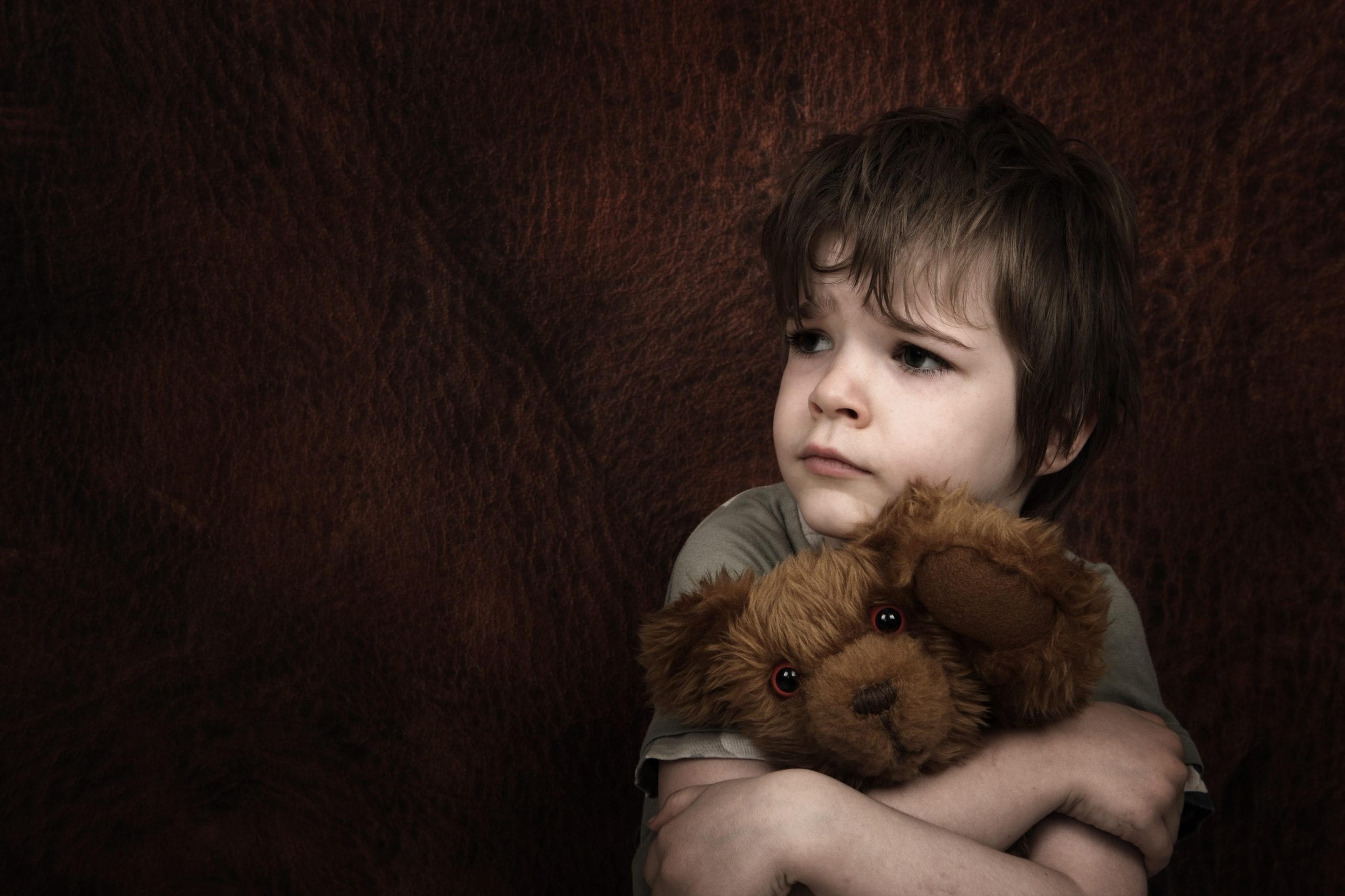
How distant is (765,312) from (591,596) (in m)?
0.36

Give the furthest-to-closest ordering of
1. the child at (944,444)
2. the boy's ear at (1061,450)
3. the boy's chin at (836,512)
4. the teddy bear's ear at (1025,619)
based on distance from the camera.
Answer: the boy's ear at (1061,450), the boy's chin at (836,512), the child at (944,444), the teddy bear's ear at (1025,619)

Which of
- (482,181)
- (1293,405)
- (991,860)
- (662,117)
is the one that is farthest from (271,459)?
(1293,405)

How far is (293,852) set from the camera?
1167 mm

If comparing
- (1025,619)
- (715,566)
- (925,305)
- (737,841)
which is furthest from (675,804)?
(925,305)

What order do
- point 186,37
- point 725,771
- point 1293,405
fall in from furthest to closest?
point 1293,405, point 186,37, point 725,771

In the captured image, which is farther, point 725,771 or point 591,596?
point 591,596

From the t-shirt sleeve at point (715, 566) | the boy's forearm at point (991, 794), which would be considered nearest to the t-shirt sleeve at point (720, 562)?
the t-shirt sleeve at point (715, 566)

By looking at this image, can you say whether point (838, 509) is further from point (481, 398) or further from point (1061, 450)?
point (481, 398)

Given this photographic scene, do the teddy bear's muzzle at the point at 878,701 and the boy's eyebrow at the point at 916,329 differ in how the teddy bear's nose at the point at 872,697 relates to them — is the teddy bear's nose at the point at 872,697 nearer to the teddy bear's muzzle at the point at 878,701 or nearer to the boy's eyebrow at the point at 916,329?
the teddy bear's muzzle at the point at 878,701

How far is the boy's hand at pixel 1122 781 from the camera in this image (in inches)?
34.7

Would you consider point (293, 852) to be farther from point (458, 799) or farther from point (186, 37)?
point (186, 37)

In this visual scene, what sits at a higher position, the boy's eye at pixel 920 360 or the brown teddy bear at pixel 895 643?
the boy's eye at pixel 920 360

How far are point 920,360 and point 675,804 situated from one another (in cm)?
40

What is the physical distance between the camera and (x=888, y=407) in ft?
3.12
